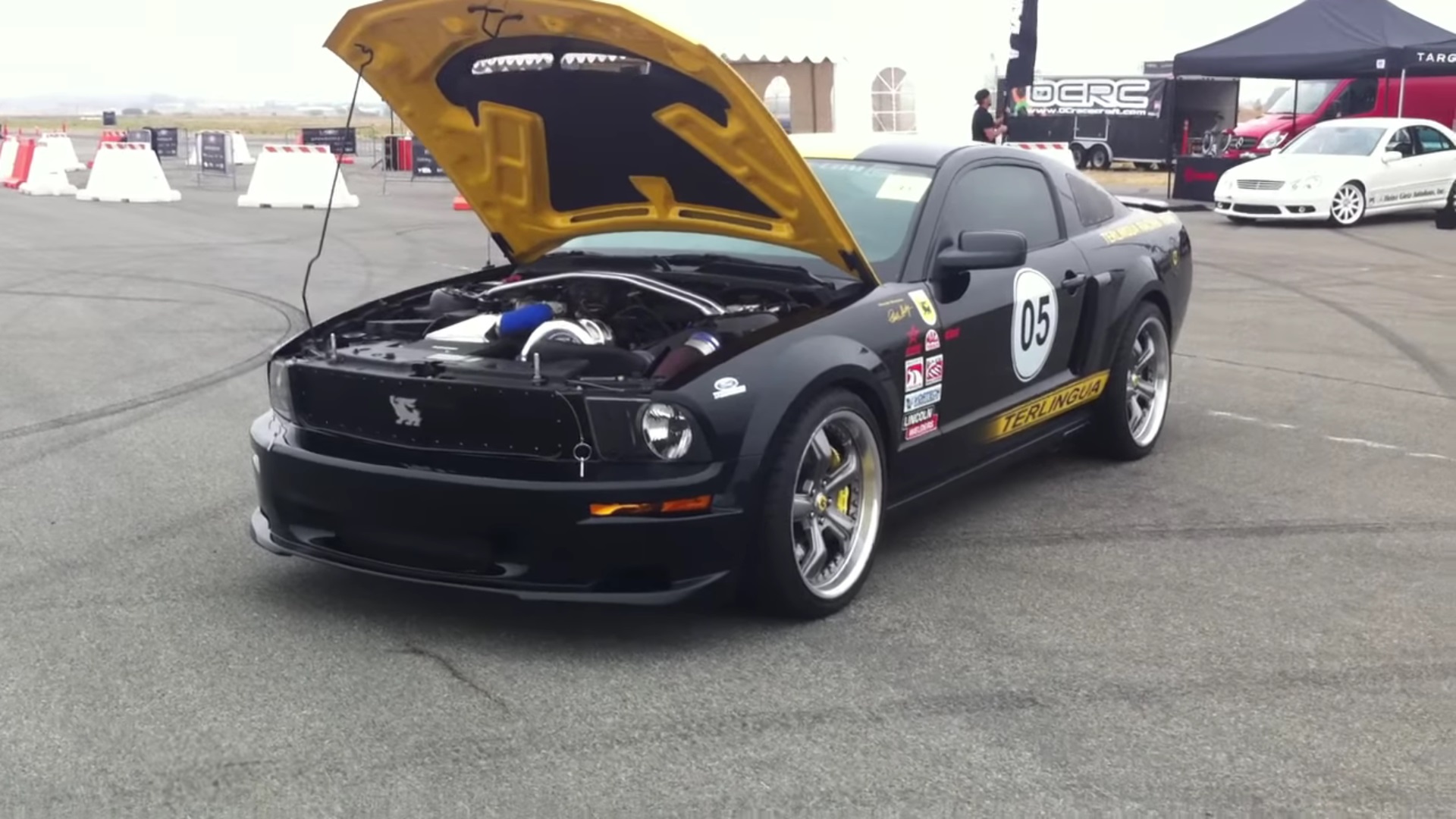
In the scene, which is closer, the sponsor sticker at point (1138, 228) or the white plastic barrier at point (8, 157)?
the sponsor sticker at point (1138, 228)

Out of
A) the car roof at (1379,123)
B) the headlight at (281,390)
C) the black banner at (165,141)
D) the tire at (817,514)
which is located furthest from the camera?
the black banner at (165,141)

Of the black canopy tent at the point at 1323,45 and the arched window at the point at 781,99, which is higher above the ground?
the black canopy tent at the point at 1323,45

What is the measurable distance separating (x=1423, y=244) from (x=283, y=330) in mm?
12802

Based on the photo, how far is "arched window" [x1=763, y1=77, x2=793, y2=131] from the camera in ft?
94.1

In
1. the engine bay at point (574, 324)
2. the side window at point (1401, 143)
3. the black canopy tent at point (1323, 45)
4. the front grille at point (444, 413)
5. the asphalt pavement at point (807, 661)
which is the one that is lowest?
the asphalt pavement at point (807, 661)

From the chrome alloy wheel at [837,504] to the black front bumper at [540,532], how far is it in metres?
0.35

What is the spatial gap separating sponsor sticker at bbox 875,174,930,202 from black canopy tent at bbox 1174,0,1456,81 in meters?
20.7

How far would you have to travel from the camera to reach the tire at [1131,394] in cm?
649

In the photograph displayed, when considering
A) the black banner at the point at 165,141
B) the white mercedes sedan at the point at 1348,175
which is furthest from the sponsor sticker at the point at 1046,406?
the black banner at the point at 165,141

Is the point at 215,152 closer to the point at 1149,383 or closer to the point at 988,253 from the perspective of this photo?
the point at 1149,383

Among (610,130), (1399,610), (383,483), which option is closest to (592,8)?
(610,130)

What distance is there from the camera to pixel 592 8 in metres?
4.30

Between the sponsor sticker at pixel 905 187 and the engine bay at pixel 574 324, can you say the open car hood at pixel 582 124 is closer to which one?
the engine bay at pixel 574 324

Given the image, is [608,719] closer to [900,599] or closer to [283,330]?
[900,599]
